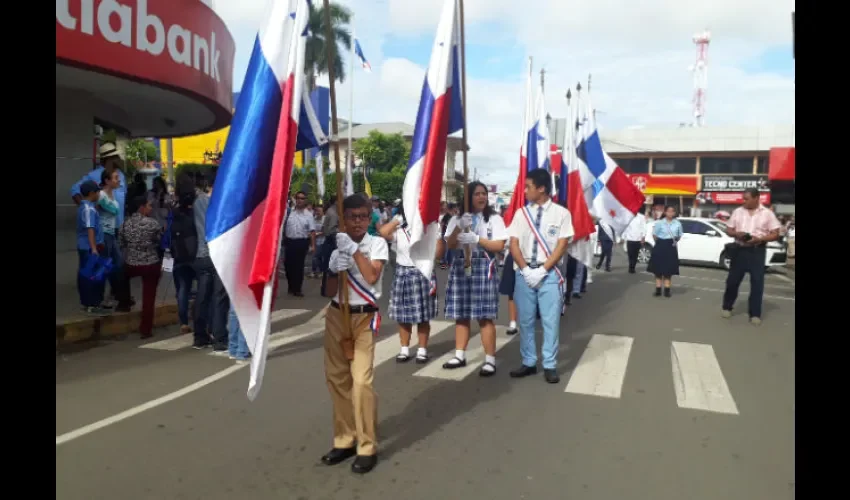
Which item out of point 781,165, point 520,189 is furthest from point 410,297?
point 781,165

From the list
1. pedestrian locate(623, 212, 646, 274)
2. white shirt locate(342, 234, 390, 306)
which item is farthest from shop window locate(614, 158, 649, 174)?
white shirt locate(342, 234, 390, 306)

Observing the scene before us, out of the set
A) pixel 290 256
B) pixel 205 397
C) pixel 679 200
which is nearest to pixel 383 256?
pixel 205 397

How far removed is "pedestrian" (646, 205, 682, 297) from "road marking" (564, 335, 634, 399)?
4.44 meters

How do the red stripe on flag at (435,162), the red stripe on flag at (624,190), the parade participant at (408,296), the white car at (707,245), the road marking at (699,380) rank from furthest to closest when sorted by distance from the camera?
the white car at (707,245) < the red stripe on flag at (624,190) < the parade participant at (408,296) < the road marking at (699,380) < the red stripe on flag at (435,162)

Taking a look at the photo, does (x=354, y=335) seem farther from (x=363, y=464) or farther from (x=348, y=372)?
(x=363, y=464)

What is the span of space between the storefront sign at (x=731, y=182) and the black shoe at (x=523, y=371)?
1704 inches

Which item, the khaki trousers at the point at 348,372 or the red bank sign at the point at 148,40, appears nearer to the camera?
the khaki trousers at the point at 348,372

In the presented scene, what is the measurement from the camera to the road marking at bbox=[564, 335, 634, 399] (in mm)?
5555

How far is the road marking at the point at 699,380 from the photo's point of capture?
203 inches

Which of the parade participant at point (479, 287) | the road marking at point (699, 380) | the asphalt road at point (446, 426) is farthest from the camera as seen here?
the parade participant at point (479, 287)

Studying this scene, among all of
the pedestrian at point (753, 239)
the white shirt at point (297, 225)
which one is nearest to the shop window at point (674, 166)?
the pedestrian at point (753, 239)

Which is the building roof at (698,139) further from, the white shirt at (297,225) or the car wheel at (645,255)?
the white shirt at (297,225)
